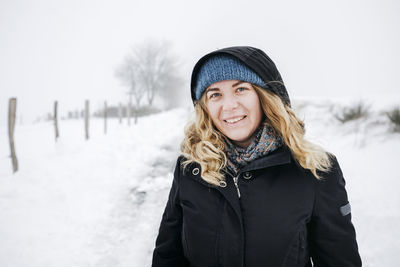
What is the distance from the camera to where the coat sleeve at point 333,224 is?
3.93 feet

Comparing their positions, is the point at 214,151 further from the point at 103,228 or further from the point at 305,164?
the point at 103,228

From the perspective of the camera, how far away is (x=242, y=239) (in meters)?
1.15

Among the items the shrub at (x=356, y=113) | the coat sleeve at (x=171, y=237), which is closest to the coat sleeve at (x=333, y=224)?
the coat sleeve at (x=171, y=237)

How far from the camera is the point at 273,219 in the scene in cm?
117

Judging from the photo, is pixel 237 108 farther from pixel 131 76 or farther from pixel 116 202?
pixel 131 76

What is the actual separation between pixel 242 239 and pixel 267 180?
37 centimetres

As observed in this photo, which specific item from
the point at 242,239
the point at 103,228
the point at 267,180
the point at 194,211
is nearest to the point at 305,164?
the point at 267,180

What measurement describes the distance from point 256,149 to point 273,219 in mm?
424

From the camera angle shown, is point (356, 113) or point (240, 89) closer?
point (240, 89)

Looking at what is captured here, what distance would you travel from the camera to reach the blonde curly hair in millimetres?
1279

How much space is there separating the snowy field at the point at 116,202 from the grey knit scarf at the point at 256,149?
0.72m

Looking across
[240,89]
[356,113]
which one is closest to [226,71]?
[240,89]

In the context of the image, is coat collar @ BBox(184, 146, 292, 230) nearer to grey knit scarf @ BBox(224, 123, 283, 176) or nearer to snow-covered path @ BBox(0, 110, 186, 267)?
grey knit scarf @ BBox(224, 123, 283, 176)

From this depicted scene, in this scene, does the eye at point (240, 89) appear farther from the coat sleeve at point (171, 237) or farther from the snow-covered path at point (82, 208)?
the snow-covered path at point (82, 208)
